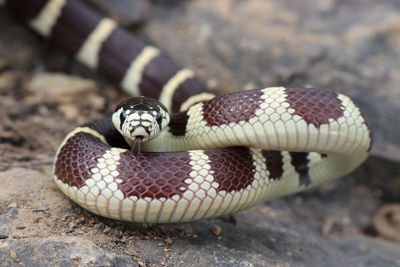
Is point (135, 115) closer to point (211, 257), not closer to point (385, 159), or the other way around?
point (211, 257)

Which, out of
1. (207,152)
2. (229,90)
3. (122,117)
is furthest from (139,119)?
(229,90)

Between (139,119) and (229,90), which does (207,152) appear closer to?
(139,119)

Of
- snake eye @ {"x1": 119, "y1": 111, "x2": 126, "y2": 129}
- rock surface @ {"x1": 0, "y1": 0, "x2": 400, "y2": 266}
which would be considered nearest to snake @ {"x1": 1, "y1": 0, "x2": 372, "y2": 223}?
snake eye @ {"x1": 119, "y1": 111, "x2": 126, "y2": 129}

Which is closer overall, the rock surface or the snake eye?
the rock surface

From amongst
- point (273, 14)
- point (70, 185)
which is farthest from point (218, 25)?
point (70, 185)

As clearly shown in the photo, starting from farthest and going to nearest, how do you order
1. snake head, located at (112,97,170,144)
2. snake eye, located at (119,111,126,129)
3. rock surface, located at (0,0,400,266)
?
snake eye, located at (119,111,126,129), snake head, located at (112,97,170,144), rock surface, located at (0,0,400,266)

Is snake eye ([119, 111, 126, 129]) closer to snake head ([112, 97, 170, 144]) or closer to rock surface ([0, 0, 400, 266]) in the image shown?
snake head ([112, 97, 170, 144])

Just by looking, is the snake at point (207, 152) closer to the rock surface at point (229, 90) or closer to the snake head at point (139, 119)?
the snake head at point (139, 119)
